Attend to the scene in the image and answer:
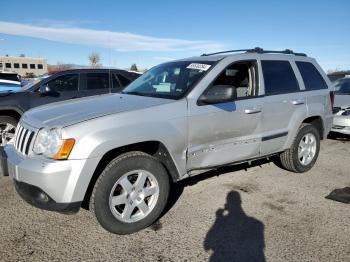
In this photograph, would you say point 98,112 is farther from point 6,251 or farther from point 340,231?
point 340,231

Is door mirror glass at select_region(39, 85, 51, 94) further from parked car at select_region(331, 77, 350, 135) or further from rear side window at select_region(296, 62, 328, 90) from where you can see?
parked car at select_region(331, 77, 350, 135)

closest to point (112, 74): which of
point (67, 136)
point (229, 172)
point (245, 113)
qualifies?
point (229, 172)

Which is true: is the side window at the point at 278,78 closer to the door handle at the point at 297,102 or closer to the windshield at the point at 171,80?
the door handle at the point at 297,102

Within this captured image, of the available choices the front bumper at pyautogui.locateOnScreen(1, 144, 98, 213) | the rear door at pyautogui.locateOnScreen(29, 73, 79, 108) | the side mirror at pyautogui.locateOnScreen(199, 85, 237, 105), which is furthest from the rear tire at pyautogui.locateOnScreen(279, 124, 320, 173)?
the rear door at pyautogui.locateOnScreen(29, 73, 79, 108)

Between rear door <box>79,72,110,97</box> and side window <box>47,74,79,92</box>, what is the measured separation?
15cm

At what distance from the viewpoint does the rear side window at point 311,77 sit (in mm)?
5287

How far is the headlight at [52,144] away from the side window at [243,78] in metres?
2.21

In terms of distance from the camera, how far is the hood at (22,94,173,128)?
10.6 ft

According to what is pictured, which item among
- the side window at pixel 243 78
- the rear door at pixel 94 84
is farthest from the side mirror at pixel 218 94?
the rear door at pixel 94 84

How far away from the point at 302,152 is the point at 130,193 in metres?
3.15

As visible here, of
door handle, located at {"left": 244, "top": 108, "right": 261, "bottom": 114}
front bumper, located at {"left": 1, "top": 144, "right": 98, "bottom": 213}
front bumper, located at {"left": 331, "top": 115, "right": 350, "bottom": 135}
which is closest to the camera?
front bumper, located at {"left": 1, "top": 144, "right": 98, "bottom": 213}

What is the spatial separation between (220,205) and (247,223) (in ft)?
1.73

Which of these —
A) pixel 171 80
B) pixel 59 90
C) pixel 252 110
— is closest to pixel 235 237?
pixel 252 110

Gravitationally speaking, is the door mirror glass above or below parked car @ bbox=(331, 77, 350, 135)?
above
